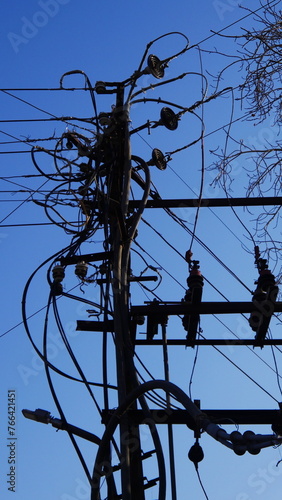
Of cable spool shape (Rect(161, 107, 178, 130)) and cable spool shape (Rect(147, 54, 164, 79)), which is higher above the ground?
cable spool shape (Rect(147, 54, 164, 79))

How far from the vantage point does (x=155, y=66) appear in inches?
301

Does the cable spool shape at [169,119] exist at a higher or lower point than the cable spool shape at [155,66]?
lower

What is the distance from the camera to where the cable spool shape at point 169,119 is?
24.9 feet

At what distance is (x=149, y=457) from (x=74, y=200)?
2.64 meters

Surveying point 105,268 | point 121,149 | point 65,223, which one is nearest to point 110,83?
point 121,149

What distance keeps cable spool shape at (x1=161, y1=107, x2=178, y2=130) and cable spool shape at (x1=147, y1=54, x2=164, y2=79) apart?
339 millimetres

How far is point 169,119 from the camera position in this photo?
762cm

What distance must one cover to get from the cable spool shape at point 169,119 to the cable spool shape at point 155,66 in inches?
13.4

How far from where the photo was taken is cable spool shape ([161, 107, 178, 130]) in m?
7.59

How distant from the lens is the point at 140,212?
698cm

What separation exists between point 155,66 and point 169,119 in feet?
1.69

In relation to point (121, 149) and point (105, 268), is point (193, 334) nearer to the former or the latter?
point (105, 268)

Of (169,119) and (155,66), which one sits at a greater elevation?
(155,66)

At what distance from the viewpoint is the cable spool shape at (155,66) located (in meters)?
7.62
